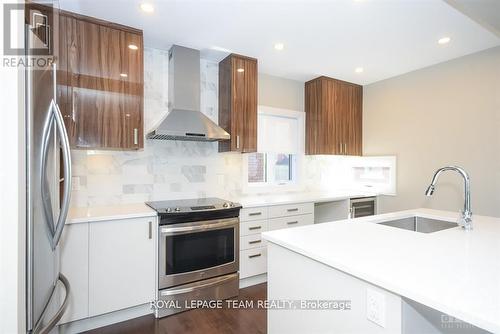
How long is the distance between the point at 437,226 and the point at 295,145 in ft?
7.19

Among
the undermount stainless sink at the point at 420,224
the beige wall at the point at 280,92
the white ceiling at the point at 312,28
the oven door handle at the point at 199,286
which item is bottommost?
the oven door handle at the point at 199,286

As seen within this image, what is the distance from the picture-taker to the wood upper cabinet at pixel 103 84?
2.14 meters

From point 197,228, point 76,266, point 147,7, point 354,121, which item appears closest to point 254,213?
point 197,228

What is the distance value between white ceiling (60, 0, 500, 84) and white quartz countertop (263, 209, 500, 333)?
1.73 metres

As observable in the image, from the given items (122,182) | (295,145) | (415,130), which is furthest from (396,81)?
(122,182)

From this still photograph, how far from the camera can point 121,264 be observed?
2.04 m

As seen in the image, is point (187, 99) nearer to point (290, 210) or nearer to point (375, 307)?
point (290, 210)

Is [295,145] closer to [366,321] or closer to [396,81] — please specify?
[396,81]

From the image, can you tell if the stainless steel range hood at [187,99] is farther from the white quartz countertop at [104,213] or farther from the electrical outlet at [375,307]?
the electrical outlet at [375,307]

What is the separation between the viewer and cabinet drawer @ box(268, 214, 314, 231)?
2797mm

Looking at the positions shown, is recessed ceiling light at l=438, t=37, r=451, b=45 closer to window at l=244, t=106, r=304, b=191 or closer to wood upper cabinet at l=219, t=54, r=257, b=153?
window at l=244, t=106, r=304, b=191

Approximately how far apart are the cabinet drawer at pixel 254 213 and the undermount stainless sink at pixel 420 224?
123cm

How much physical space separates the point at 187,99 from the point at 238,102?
23.0 inches

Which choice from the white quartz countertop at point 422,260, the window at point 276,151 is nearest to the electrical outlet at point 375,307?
the white quartz countertop at point 422,260
